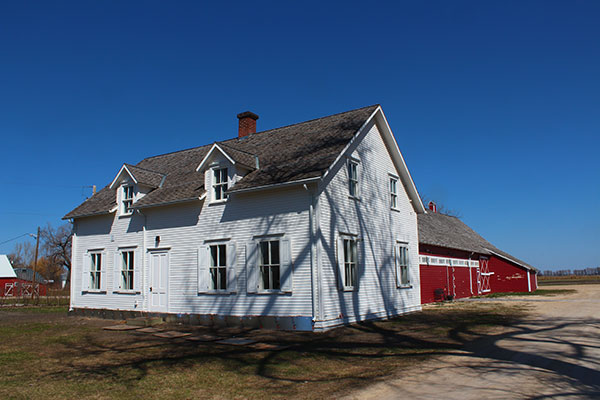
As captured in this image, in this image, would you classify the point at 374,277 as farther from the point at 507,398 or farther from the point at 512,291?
the point at 512,291

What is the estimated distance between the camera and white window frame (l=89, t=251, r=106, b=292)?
2123cm

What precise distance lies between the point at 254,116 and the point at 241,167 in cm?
715

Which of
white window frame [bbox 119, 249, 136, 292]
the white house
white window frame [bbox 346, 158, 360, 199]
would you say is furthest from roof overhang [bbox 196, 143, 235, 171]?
white window frame [bbox 119, 249, 136, 292]

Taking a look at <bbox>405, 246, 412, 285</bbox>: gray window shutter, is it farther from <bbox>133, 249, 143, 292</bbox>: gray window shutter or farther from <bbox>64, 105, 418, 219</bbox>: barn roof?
<bbox>133, 249, 143, 292</bbox>: gray window shutter

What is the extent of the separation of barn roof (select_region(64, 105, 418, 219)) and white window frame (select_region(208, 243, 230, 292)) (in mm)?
2114

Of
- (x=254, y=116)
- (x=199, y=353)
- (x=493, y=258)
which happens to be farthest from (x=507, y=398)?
(x=493, y=258)

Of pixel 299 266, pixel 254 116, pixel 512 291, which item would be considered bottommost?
pixel 512 291

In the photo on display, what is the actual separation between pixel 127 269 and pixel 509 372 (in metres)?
16.1

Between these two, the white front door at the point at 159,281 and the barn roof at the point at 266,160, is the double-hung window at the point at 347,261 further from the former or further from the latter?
the white front door at the point at 159,281

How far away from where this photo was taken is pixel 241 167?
55.5ft

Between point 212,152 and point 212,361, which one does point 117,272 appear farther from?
point 212,361

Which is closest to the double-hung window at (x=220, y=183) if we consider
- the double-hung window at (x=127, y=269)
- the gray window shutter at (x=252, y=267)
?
the gray window shutter at (x=252, y=267)

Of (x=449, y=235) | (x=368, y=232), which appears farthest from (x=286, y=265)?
(x=449, y=235)

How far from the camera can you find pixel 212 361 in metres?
10.3
